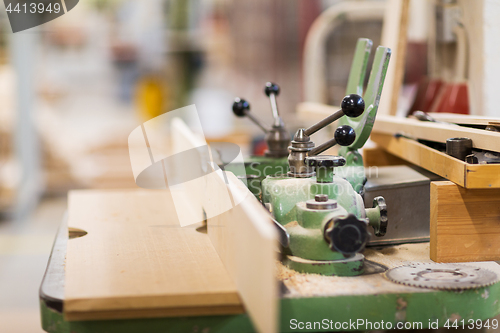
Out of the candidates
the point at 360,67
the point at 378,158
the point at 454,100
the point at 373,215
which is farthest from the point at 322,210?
the point at 454,100

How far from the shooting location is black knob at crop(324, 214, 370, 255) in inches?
29.5

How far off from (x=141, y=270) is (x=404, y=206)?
20.0 inches

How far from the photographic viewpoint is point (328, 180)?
85cm

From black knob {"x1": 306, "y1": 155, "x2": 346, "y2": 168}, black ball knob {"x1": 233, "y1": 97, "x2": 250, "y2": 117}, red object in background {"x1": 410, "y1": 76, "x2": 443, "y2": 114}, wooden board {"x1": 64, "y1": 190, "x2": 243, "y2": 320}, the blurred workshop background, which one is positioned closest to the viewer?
wooden board {"x1": 64, "y1": 190, "x2": 243, "y2": 320}

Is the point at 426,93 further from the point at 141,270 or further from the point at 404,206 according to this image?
the point at 141,270

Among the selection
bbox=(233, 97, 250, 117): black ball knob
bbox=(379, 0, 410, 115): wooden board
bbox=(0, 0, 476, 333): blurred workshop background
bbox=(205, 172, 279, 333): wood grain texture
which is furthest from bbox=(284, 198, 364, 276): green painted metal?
bbox=(0, 0, 476, 333): blurred workshop background

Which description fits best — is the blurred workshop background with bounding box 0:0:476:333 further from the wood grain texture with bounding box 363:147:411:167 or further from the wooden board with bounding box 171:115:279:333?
the wooden board with bounding box 171:115:279:333

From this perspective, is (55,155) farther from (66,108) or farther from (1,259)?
(1,259)

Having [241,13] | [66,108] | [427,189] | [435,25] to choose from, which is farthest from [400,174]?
[66,108]

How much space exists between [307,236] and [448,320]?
0.23m

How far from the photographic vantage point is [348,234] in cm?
75

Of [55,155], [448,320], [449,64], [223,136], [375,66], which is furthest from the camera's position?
[55,155]

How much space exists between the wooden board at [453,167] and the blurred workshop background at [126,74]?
2.24m

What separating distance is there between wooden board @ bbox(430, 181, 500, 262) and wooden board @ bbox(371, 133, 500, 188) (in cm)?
3
